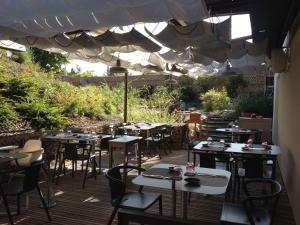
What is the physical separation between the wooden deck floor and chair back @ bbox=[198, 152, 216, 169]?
60 centimetres

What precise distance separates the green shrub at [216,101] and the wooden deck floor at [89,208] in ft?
34.3

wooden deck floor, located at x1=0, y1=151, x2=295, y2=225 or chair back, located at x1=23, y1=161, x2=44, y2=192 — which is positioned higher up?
chair back, located at x1=23, y1=161, x2=44, y2=192

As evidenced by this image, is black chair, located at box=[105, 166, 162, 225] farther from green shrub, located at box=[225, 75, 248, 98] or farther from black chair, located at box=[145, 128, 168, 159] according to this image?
green shrub, located at box=[225, 75, 248, 98]

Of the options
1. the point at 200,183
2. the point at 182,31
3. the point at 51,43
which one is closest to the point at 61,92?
the point at 51,43

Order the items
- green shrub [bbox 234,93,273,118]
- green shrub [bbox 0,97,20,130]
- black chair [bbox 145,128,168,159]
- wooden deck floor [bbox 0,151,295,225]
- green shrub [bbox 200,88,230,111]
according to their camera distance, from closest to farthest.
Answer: wooden deck floor [bbox 0,151,295,225]
green shrub [bbox 0,97,20,130]
black chair [bbox 145,128,168,159]
green shrub [bbox 234,93,273,118]
green shrub [bbox 200,88,230,111]

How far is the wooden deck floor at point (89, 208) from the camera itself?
13.3 ft

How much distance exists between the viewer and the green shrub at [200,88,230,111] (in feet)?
51.0

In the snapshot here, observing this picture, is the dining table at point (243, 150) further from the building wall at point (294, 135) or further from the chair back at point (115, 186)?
the chair back at point (115, 186)

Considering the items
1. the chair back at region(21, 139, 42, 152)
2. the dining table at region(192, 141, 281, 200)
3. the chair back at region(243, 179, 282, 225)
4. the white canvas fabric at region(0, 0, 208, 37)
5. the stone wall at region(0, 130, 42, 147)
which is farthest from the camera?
the stone wall at region(0, 130, 42, 147)

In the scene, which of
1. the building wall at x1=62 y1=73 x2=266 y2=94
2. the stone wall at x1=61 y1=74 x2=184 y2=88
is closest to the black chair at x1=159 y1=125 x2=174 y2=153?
the stone wall at x1=61 y1=74 x2=184 y2=88

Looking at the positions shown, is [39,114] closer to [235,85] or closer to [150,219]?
[150,219]

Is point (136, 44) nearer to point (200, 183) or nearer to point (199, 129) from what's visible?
point (200, 183)

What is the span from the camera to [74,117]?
29.6 ft

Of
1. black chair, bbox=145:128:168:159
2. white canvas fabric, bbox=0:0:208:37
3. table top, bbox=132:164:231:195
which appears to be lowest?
black chair, bbox=145:128:168:159
